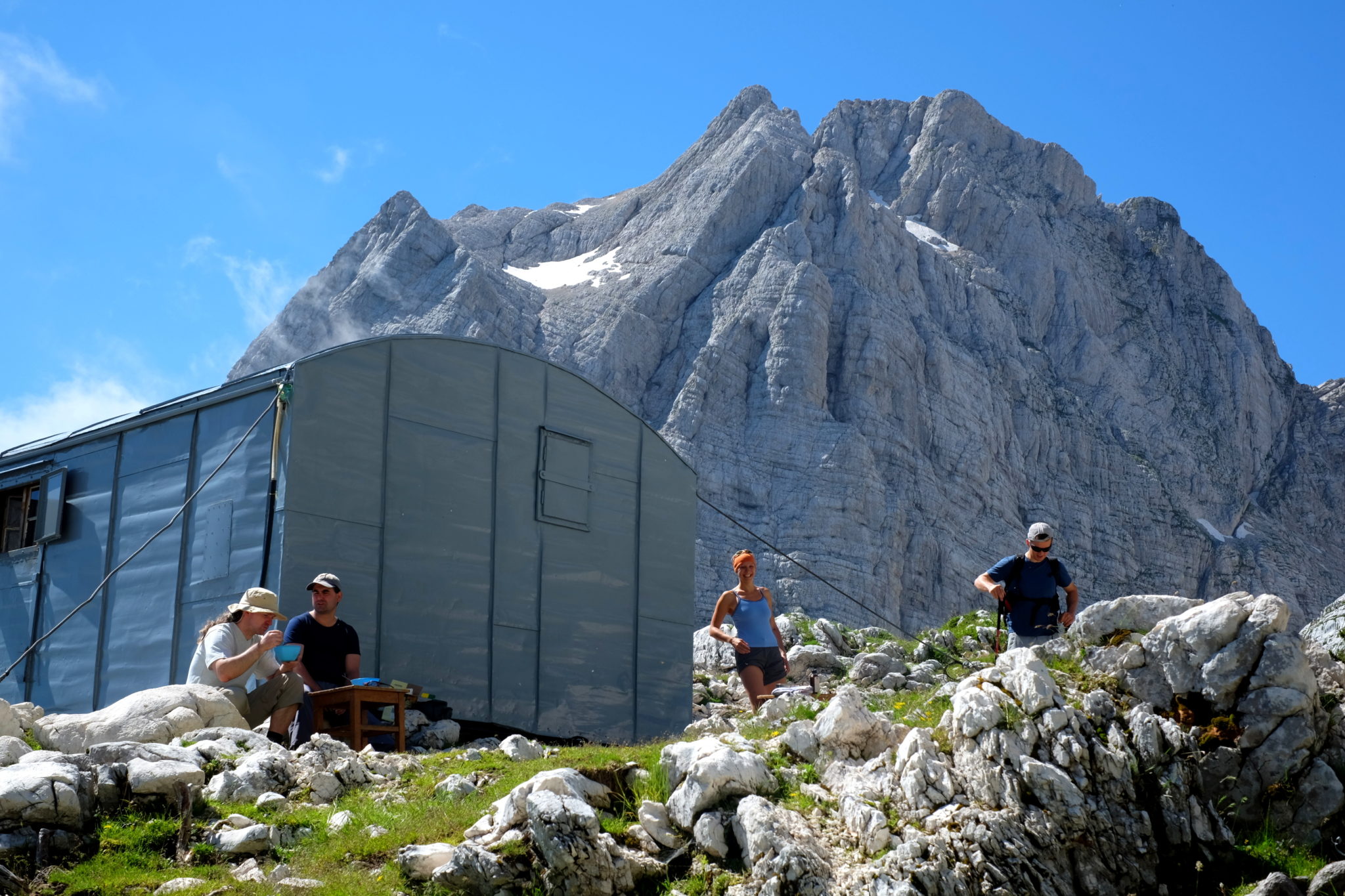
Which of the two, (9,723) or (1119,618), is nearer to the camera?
(1119,618)

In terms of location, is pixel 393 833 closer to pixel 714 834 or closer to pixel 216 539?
pixel 714 834

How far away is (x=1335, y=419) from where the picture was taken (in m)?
100

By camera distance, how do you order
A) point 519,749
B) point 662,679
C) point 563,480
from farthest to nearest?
point 662,679, point 563,480, point 519,749

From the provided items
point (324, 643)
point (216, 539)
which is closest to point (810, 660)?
point (216, 539)

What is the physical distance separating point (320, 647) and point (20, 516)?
321 inches

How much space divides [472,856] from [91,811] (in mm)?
2753

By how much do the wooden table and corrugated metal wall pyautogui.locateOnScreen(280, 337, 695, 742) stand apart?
8.70ft

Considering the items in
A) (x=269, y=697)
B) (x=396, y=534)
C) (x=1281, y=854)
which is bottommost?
(x=1281, y=854)

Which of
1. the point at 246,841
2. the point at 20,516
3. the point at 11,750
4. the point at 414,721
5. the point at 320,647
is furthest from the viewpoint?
the point at 20,516

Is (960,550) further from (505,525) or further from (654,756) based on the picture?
(654,756)

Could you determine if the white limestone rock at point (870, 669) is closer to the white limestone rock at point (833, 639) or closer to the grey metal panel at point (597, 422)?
the white limestone rock at point (833, 639)

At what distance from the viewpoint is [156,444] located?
15492mm

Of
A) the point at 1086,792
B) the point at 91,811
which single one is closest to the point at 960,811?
the point at 1086,792

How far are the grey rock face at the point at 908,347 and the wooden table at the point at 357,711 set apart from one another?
169 feet
